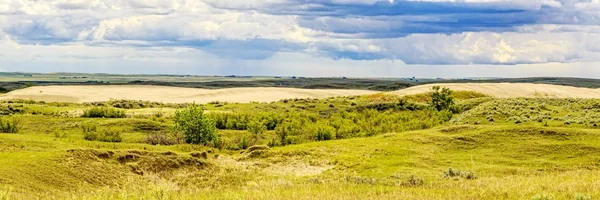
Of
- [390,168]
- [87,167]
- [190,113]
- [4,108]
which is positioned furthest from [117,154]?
[4,108]

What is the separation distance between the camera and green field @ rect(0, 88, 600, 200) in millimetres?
Result: 16734

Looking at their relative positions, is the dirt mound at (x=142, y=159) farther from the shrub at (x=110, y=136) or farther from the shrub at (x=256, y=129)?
the shrub at (x=256, y=129)

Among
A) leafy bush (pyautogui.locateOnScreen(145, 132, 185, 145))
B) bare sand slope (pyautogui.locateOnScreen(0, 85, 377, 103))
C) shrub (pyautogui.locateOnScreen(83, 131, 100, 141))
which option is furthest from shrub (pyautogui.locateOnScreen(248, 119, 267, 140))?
bare sand slope (pyautogui.locateOnScreen(0, 85, 377, 103))

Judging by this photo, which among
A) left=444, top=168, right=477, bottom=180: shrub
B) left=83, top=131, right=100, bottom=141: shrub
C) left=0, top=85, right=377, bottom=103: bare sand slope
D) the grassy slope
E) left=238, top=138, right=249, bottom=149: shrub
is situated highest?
left=444, top=168, right=477, bottom=180: shrub

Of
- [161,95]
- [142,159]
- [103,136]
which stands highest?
[142,159]

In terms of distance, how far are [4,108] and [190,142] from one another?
1277 inches

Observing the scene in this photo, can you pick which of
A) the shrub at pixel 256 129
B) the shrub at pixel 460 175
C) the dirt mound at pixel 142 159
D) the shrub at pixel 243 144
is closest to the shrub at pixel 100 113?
the shrub at pixel 256 129

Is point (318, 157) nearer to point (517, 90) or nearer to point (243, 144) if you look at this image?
point (243, 144)

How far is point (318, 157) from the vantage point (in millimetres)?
39719

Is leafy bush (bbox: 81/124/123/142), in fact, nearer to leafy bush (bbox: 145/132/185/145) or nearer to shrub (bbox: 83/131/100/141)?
shrub (bbox: 83/131/100/141)

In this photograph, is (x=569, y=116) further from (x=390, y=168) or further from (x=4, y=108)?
(x=4, y=108)

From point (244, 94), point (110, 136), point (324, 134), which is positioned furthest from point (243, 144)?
point (244, 94)

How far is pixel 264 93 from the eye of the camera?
5236 inches

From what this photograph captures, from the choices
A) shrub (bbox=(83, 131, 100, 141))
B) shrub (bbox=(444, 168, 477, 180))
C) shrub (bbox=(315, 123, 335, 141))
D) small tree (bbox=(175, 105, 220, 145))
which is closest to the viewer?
shrub (bbox=(444, 168, 477, 180))
